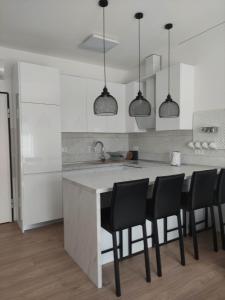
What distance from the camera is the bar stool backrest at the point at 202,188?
2354mm

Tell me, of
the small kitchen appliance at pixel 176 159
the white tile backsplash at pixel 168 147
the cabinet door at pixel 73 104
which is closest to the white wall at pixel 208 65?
the white tile backsplash at pixel 168 147

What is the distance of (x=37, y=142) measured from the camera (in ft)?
10.6

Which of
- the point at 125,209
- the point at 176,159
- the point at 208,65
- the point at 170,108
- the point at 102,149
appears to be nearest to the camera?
the point at 125,209

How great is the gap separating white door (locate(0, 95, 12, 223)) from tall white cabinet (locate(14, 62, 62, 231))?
0.29m

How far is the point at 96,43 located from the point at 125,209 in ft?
8.40

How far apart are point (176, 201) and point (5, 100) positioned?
9.83ft

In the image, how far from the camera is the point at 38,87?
10.5 ft

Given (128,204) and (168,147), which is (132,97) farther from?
(128,204)

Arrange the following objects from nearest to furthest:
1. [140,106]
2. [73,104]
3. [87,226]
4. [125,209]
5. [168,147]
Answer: [125,209] → [87,226] → [140,106] → [73,104] → [168,147]

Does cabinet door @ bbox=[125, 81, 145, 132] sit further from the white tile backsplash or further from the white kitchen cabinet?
the white tile backsplash

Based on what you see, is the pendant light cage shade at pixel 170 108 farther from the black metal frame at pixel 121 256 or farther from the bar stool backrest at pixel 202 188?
the black metal frame at pixel 121 256

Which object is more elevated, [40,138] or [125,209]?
[40,138]

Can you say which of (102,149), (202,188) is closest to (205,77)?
(202,188)

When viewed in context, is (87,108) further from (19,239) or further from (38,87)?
(19,239)
